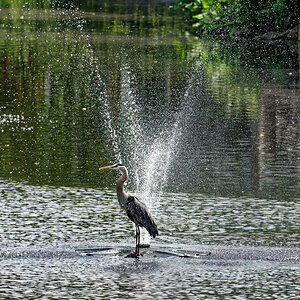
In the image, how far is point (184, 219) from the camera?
1134cm

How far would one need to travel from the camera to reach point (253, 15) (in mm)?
37594

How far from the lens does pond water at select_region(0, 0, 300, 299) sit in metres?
9.09

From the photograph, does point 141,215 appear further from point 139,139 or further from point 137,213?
point 139,139

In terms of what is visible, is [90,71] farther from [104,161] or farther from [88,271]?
[88,271]

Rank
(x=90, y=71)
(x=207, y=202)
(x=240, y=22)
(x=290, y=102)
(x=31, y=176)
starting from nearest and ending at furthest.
A: (x=207, y=202)
(x=31, y=176)
(x=290, y=102)
(x=90, y=71)
(x=240, y=22)

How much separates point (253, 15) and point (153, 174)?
24.4 meters

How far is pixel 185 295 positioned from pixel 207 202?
379 cm

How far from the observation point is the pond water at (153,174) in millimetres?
9086

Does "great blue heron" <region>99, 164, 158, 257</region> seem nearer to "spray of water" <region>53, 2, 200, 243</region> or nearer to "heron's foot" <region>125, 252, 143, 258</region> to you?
"heron's foot" <region>125, 252, 143, 258</region>

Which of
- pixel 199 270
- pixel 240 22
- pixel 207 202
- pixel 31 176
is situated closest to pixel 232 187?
pixel 207 202

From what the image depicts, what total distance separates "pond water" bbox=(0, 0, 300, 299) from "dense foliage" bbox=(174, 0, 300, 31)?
23.7 ft

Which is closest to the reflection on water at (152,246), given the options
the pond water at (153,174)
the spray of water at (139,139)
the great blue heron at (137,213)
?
the pond water at (153,174)

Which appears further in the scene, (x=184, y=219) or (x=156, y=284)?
(x=184, y=219)

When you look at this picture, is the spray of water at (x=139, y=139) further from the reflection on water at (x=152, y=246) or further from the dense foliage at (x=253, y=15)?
the dense foliage at (x=253, y=15)
